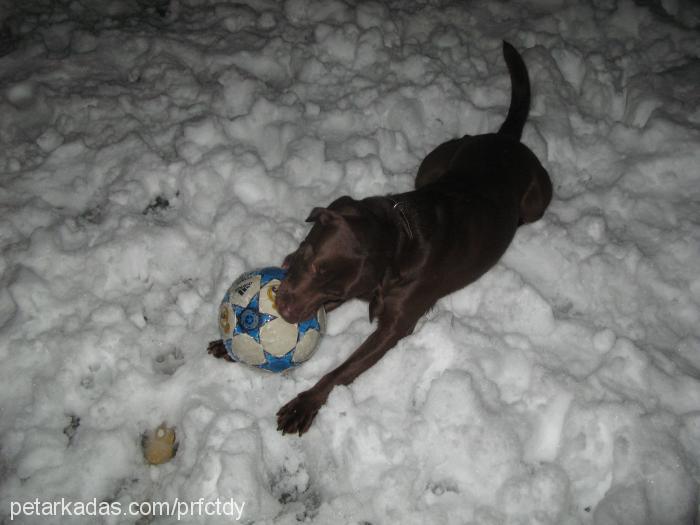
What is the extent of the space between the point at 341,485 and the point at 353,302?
3.38 feet

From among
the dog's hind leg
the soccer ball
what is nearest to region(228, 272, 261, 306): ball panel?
the soccer ball

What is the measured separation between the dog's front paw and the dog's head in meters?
0.50

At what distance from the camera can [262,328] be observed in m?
2.39

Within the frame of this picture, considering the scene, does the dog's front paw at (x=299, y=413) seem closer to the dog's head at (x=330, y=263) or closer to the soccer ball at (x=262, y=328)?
the soccer ball at (x=262, y=328)

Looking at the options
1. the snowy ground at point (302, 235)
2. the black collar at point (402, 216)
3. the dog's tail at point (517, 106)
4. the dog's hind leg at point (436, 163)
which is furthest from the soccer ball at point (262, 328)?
the dog's tail at point (517, 106)

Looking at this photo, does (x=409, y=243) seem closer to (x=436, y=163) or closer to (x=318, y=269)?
(x=318, y=269)

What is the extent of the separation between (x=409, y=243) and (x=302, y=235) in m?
0.95

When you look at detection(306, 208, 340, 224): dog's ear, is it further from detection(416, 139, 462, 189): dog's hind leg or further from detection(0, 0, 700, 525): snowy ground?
detection(416, 139, 462, 189): dog's hind leg

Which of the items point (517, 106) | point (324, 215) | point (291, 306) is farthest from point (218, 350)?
point (517, 106)

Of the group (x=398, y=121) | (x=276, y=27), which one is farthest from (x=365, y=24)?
(x=398, y=121)

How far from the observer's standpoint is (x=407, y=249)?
2.51 m

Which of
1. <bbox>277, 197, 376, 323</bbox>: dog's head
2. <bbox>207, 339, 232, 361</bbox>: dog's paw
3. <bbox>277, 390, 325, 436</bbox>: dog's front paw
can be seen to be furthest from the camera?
<bbox>207, 339, 232, 361</bbox>: dog's paw

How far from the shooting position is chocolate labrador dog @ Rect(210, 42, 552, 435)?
7.55 feet

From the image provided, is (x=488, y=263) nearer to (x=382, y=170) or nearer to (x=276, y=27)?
(x=382, y=170)
